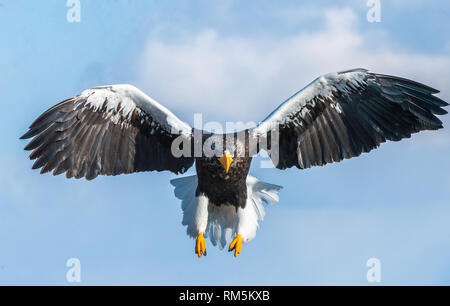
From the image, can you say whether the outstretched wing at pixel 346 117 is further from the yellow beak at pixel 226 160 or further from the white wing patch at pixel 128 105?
the white wing patch at pixel 128 105

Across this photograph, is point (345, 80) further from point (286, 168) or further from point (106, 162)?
point (106, 162)

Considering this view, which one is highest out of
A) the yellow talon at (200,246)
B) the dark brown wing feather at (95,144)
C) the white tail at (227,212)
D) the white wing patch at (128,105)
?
the white wing patch at (128,105)

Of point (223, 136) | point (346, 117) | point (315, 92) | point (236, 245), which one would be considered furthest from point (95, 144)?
point (346, 117)

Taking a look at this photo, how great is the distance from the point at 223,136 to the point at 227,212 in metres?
1.12

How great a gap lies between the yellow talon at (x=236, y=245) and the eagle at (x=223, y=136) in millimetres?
13

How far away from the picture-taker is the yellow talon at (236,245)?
466 inches

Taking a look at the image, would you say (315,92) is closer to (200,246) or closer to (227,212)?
(227,212)

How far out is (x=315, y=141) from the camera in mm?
12016

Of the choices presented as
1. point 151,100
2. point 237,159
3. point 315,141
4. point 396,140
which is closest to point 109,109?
point 151,100

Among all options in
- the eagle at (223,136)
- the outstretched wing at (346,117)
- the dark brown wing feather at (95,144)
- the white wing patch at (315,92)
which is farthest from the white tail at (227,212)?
the white wing patch at (315,92)

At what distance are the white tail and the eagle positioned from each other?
1cm

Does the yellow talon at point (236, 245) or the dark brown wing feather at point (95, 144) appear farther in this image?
the dark brown wing feather at point (95, 144)

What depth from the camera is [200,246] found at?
466 inches

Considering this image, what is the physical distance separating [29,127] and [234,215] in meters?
2.91
